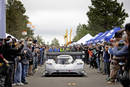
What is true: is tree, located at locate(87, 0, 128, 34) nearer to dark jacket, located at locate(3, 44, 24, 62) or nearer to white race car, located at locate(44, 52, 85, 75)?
white race car, located at locate(44, 52, 85, 75)

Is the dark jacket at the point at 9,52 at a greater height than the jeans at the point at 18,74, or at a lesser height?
greater

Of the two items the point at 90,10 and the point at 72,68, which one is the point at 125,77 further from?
the point at 90,10

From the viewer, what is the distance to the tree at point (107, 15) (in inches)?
2640

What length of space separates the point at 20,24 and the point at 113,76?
67.3 metres

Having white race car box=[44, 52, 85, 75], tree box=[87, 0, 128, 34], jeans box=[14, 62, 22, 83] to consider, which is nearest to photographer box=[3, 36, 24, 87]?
jeans box=[14, 62, 22, 83]

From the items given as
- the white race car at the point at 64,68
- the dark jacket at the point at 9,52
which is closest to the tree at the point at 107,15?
the white race car at the point at 64,68

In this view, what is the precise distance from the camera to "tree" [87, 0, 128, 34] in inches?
2640

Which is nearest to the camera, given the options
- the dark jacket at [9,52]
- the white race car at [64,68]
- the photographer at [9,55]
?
the photographer at [9,55]

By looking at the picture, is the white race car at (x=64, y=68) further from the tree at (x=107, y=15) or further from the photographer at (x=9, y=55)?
the tree at (x=107, y=15)

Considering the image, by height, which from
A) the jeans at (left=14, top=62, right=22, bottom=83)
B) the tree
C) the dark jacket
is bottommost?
the jeans at (left=14, top=62, right=22, bottom=83)

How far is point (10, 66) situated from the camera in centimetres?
1077

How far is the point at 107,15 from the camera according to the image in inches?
2665

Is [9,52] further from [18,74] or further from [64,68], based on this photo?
[64,68]

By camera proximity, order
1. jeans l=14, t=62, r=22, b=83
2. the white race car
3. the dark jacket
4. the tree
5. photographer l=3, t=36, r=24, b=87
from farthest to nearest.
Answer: the tree → the white race car → jeans l=14, t=62, r=22, b=83 → the dark jacket → photographer l=3, t=36, r=24, b=87
